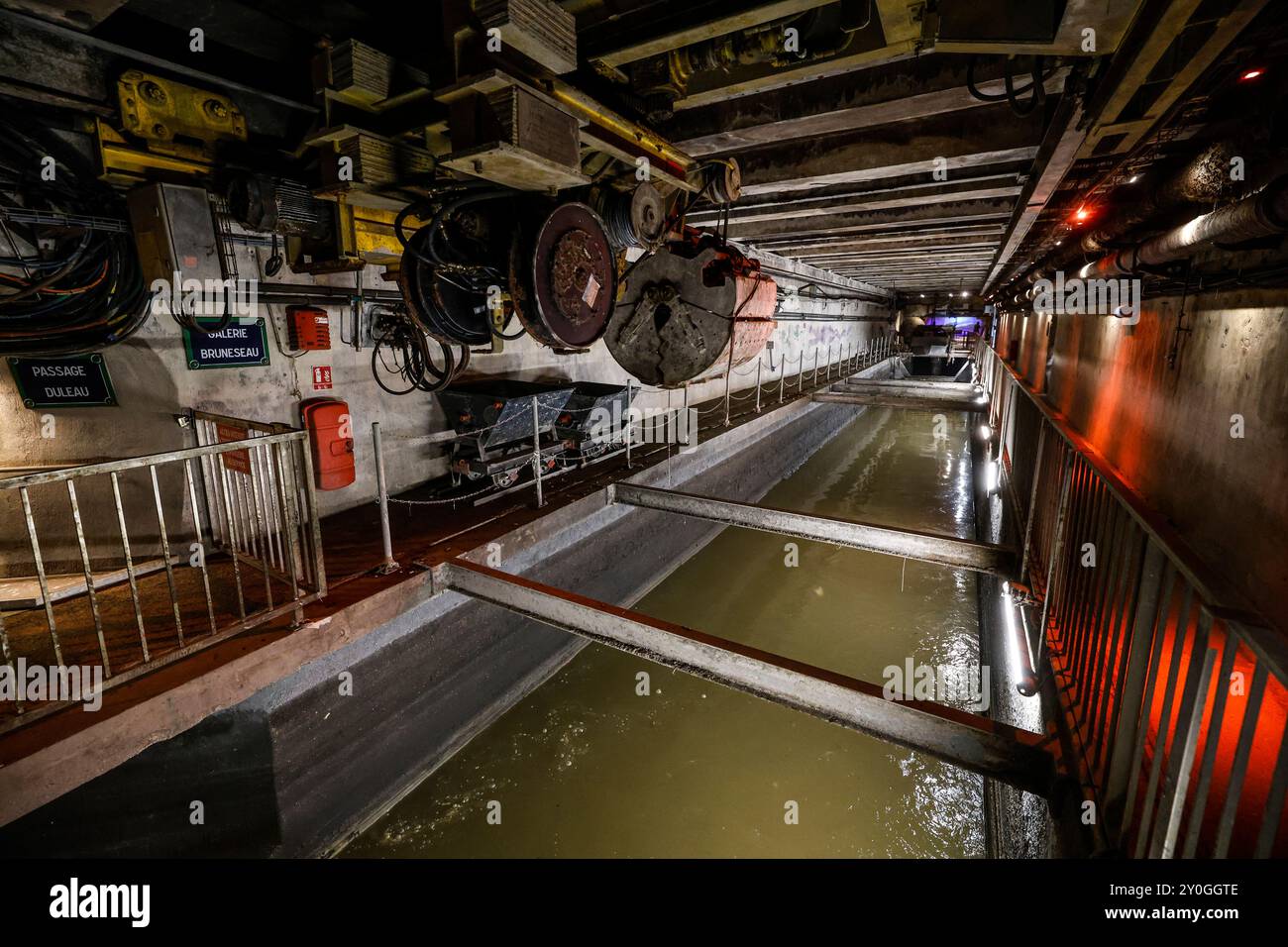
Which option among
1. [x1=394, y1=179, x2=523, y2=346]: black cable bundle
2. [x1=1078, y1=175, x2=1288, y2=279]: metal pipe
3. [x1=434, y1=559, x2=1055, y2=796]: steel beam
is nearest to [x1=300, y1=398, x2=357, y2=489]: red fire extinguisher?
[x1=394, y1=179, x2=523, y2=346]: black cable bundle

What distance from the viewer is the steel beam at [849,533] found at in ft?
12.3

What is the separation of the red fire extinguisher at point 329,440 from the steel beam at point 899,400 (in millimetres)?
8361

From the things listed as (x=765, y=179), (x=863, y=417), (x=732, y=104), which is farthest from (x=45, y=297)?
(x=863, y=417)

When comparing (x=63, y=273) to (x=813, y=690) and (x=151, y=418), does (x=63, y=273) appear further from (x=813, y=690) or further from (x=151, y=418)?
(x=813, y=690)

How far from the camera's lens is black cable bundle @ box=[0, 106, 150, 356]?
2.77 metres

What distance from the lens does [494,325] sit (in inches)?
155

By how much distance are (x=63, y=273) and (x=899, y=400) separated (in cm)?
1070

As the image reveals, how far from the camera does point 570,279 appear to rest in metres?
3.25

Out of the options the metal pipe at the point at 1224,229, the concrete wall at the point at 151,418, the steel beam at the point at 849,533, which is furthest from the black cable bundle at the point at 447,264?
the metal pipe at the point at 1224,229

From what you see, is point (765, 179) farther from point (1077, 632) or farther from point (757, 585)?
point (757, 585)

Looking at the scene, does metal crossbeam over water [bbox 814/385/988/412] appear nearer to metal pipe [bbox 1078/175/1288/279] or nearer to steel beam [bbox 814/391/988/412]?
steel beam [bbox 814/391/988/412]

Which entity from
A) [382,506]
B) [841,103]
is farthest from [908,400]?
[382,506]
